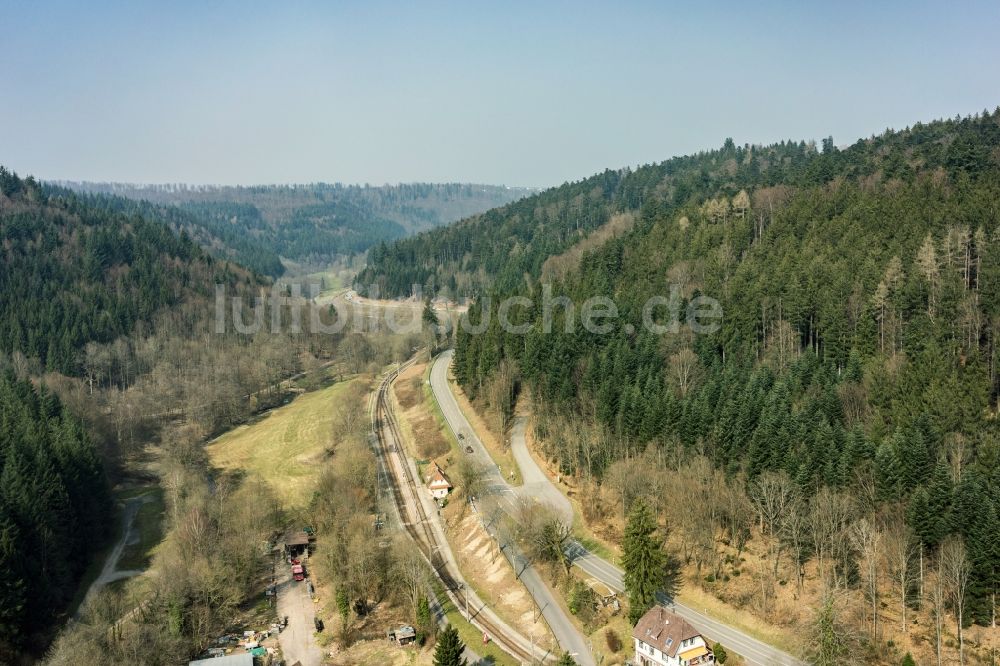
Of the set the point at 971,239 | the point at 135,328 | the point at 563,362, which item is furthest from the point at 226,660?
the point at 135,328

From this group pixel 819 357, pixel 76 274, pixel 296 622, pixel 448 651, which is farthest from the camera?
pixel 76 274

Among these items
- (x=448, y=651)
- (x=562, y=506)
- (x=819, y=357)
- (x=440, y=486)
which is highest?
(x=819, y=357)

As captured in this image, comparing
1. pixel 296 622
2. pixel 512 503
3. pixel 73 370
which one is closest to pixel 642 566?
pixel 512 503

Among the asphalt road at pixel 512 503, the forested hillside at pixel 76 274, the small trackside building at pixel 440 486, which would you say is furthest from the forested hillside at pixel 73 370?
the asphalt road at pixel 512 503

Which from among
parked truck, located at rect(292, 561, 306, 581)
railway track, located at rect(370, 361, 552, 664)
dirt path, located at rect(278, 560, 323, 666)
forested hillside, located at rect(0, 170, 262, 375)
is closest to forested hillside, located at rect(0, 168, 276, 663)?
forested hillside, located at rect(0, 170, 262, 375)

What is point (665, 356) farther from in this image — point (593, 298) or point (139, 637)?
point (139, 637)

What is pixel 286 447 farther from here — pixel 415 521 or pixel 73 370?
pixel 73 370
